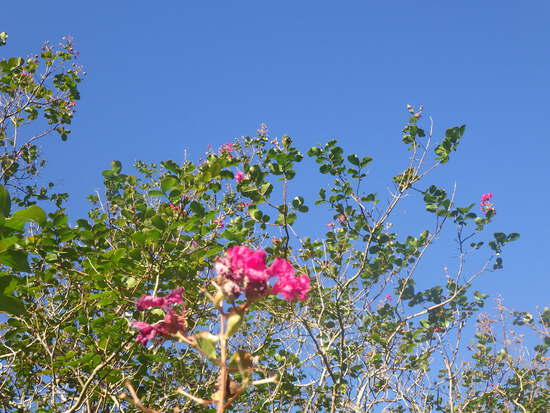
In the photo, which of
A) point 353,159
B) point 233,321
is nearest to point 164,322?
point 233,321

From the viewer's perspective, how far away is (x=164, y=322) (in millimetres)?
1056

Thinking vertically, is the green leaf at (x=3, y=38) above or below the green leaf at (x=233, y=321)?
above

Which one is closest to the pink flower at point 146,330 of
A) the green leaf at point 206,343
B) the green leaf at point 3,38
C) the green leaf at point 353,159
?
the green leaf at point 206,343

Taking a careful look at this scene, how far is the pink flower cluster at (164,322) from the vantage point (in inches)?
41.1

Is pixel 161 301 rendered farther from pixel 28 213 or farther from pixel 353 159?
pixel 353 159

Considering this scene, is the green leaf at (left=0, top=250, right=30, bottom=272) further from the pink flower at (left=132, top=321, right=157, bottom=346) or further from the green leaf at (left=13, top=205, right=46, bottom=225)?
the pink flower at (left=132, top=321, right=157, bottom=346)

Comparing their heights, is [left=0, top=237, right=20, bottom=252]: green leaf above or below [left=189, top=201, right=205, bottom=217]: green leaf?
below

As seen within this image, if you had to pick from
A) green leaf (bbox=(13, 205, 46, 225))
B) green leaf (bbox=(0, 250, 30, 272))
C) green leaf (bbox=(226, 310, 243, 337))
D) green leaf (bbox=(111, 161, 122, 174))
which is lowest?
green leaf (bbox=(226, 310, 243, 337))

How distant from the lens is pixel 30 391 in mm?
4359

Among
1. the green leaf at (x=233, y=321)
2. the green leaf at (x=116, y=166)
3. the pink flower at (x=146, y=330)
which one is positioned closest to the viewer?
the green leaf at (x=233, y=321)

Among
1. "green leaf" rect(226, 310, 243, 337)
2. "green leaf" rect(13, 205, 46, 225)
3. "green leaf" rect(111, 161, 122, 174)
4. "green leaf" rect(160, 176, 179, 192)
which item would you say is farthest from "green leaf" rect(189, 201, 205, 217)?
"green leaf" rect(226, 310, 243, 337)

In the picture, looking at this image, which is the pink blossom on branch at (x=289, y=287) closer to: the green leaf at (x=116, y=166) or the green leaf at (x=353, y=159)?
the green leaf at (x=116, y=166)

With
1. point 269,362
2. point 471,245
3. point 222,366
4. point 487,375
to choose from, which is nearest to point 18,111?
point 269,362

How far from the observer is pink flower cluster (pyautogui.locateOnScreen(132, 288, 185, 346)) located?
1.04m
